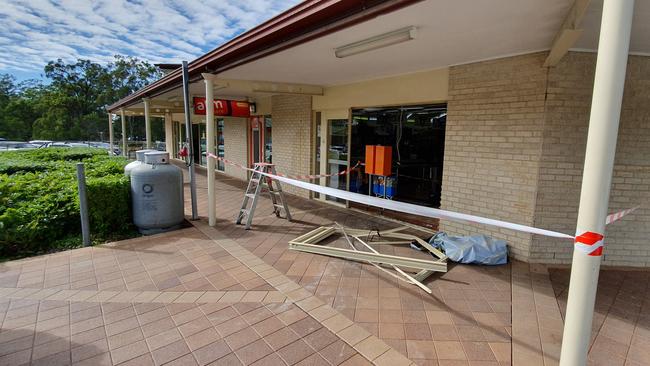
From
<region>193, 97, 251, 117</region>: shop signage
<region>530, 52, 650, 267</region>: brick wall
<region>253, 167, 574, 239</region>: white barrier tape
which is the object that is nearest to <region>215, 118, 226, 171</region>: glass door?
<region>193, 97, 251, 117</region>: shop signage

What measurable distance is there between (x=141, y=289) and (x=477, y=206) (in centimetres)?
422

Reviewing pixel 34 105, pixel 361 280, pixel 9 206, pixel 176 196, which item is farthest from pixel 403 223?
pixel 34 105

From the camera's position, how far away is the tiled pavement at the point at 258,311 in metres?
→ 2.48

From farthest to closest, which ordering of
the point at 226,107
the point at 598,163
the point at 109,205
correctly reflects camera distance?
1. the point at 226,107
2. the point at 109,205
3. the point at 598,163

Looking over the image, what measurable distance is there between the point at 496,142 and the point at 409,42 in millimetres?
1781

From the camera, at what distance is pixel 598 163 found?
1.57 meters

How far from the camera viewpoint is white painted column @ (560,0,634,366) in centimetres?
150

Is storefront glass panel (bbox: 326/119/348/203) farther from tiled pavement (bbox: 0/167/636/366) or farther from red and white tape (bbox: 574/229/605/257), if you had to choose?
red and white tape (bbox: 574/229/605/257)

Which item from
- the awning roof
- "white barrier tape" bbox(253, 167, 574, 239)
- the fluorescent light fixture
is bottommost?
"white barrier tape" bbox(253, 167, 574, 239)

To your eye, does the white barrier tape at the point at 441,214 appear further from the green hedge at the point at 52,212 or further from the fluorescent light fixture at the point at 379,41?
the green hedge at the point at 52,212

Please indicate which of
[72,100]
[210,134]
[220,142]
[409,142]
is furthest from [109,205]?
[72,100]

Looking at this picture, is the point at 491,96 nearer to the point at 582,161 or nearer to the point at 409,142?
the point at 582,161

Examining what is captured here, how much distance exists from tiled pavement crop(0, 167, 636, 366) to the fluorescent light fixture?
96.6 inches

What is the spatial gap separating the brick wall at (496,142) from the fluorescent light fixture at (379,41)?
5.61 feet
